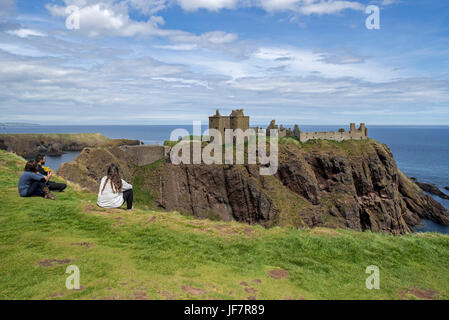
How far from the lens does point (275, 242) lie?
35.3 ft

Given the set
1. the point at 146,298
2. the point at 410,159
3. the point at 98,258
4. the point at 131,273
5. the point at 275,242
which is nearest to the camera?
the point at 146,298

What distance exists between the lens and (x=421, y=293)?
7.78m

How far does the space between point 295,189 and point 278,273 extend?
50221mm

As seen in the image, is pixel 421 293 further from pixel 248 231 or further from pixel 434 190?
pixel 434 190

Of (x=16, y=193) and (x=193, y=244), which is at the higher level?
(x=16, y=193)

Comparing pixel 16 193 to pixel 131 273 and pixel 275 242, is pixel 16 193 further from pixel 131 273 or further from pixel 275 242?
pixel 275 242

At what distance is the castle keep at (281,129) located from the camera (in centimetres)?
6134

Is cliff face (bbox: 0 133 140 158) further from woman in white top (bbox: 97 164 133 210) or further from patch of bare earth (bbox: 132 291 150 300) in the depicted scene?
patch of bare earth (bbox: 132 291 150 300)

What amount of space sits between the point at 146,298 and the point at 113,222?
215 inches

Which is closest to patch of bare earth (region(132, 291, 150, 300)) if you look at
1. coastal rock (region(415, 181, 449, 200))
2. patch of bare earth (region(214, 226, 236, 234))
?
patch of bare earth (region(214, 226, 236, 234))

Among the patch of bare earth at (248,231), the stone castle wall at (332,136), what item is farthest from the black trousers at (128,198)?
the stone castle wall at (332,136)

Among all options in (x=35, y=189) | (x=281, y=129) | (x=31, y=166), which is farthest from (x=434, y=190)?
(x=31, y=166)

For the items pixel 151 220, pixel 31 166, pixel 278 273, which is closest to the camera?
pixel 278 273
